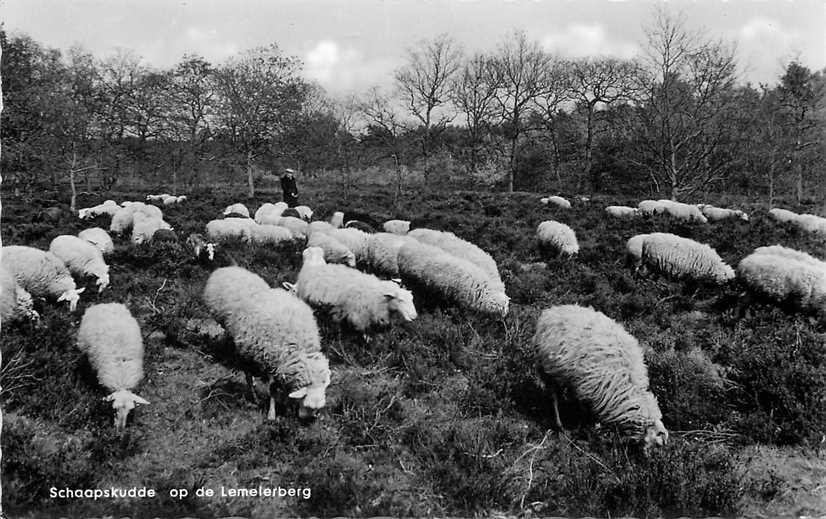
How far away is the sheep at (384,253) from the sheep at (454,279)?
1064 mm

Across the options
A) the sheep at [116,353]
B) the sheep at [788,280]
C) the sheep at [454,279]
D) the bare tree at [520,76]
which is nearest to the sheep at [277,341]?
the sheep at [116,353]

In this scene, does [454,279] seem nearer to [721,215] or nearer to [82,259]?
[82,259]

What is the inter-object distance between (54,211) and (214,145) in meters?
16.3

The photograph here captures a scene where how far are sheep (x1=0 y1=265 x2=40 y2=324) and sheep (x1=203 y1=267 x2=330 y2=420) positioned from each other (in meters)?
2.54

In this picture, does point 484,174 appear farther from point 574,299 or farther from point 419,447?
point 419,447

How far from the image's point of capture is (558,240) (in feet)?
34.4

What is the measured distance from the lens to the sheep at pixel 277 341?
4.55 metres

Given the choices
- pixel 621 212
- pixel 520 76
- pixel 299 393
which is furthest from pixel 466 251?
pixel 520 76

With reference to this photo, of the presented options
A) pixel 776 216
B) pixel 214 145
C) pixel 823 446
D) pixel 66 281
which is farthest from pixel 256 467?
pixel 214 145

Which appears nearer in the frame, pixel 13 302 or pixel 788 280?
pixel 13 302

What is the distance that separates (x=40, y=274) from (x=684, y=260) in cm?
1077

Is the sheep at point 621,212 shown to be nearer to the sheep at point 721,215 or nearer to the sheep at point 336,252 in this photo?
the sheep at point 721,215

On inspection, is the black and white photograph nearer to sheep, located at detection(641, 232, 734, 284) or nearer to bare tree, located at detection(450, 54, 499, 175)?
sheep, located at detection(641, 232, 734, 284)

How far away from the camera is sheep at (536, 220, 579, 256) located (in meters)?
10.3
